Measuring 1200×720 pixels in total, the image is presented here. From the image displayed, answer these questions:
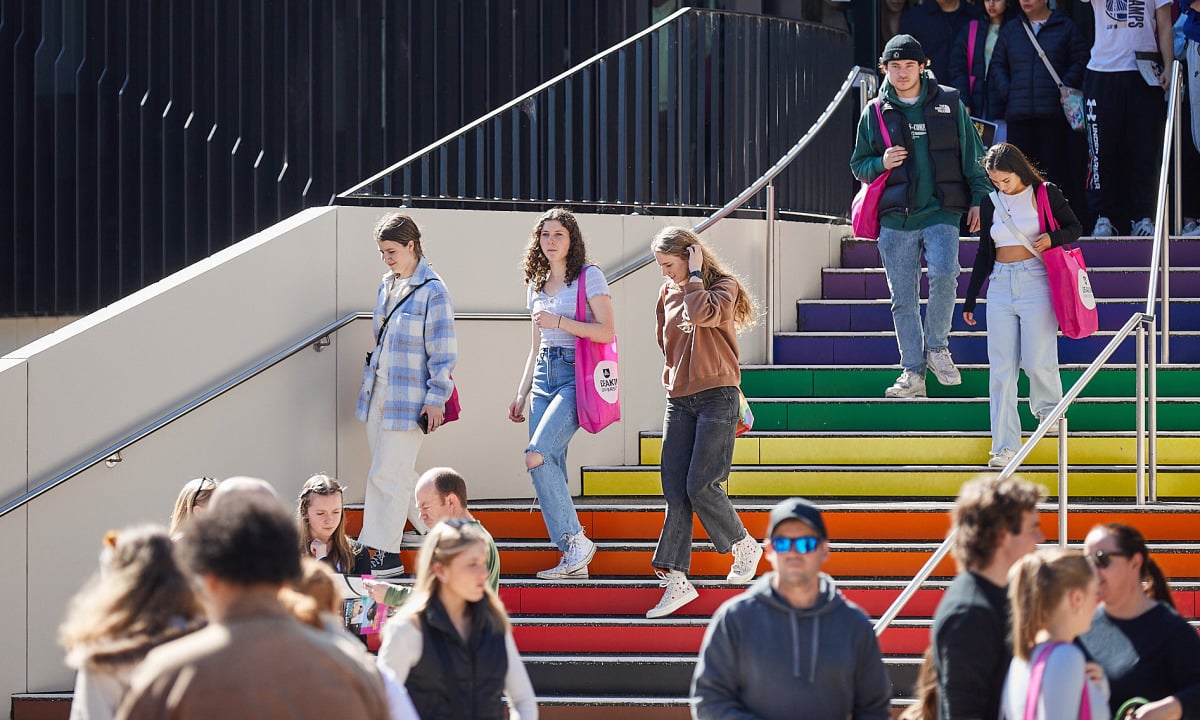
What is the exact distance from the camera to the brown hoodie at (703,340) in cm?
705

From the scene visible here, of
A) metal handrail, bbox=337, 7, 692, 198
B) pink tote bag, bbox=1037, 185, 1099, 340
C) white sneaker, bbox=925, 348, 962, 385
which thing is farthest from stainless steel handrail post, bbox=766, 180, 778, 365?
pink tote bag, bbox=1037, 185, 1099, 340

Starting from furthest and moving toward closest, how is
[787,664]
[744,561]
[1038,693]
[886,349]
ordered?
[886,349], [744,561], [787,664], [1038,693]

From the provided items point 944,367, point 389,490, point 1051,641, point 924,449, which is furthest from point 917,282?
point 1051,641

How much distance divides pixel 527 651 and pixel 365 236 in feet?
7.82

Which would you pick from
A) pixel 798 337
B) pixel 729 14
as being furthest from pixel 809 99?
pixel 798 337

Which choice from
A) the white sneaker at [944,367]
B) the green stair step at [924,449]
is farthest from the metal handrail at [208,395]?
the white sneaker at [944,367]

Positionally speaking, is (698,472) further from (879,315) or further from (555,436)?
(879,315)

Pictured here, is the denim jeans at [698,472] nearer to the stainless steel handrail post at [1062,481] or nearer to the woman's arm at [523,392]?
the woman's arm at [523,392]

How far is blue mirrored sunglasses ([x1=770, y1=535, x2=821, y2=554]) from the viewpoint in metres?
Result: 4.36

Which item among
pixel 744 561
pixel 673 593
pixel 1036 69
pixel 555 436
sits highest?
pixel 1036 69

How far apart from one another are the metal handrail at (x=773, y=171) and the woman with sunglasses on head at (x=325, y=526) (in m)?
2.82

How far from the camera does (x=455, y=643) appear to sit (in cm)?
457

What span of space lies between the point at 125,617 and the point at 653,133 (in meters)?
6.75

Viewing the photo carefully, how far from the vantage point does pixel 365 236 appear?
8.54 m
